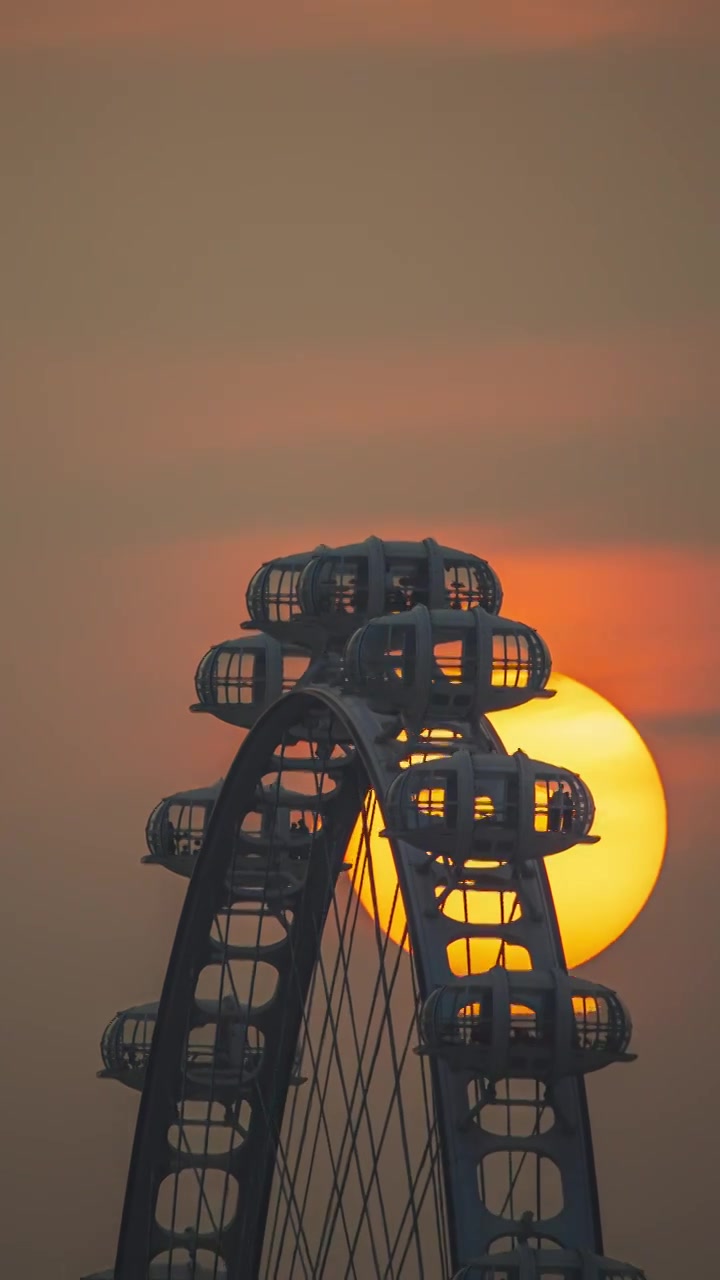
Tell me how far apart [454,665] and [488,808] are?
9.35 ft

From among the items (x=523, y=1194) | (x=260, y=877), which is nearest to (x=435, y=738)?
(x=260, y=877)

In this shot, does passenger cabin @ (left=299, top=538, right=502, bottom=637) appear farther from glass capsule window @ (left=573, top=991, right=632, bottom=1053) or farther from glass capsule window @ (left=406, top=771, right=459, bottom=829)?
glass capsule window @ (left=573, top=991, right=632, bottom=1053)

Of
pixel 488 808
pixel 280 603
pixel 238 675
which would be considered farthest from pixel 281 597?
pixel 488 808

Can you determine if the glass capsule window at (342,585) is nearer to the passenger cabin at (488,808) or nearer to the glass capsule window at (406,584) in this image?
the glass capsule window at (406,584)

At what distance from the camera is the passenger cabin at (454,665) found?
2697 cm

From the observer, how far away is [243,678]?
35.9 m

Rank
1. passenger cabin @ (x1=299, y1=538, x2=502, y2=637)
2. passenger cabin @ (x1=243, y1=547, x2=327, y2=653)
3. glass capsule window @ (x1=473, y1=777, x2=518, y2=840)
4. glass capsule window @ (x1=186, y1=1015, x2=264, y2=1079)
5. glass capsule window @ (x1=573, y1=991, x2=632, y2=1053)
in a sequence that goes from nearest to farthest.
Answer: glass capsule window @ (x1=573, y1=991, x2=632, y2=1053)
glass capsule window @ (x1=473, y1=777, x2=518, y2=840)
passenger cabin @ (x1=299, y1=538, x2=502, y2=637)
passenger cabin @ (x1=243, y1=547, x2=327, y2=653)
glass capsule window @ (x1=186, y1=1015, x2=264, y2=1079)

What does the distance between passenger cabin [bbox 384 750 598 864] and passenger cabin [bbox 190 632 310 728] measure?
10759 millimetres

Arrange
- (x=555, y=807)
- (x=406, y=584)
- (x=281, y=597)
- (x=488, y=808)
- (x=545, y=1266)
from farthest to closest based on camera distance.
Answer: (x=281, y=597) < (x=406, y=584) < (x=555, y=807) < (x=488, y=808) < (x=545, y=1266)

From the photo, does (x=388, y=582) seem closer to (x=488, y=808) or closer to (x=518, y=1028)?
(x=488, y=808)

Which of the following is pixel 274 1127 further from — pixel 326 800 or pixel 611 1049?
pixel 611 1049

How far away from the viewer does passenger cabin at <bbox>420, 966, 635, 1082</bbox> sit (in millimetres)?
23797

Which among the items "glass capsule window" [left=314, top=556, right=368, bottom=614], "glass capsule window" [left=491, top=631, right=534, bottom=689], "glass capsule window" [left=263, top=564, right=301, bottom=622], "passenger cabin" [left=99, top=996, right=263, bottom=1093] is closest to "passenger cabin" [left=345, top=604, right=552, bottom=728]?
"glass capsule window" [left=491, top=631, right=534, bottom=689]

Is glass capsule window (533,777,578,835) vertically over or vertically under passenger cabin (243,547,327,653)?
under
